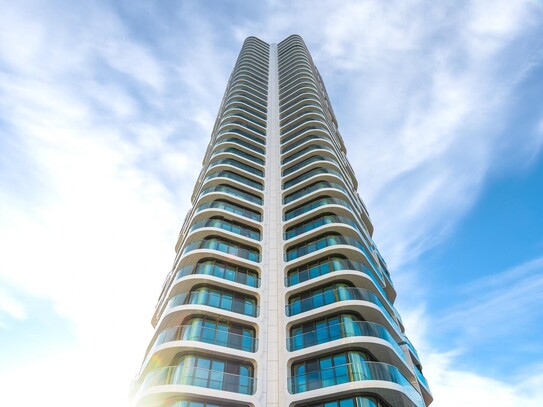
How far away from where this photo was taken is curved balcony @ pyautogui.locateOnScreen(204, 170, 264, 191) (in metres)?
30.7

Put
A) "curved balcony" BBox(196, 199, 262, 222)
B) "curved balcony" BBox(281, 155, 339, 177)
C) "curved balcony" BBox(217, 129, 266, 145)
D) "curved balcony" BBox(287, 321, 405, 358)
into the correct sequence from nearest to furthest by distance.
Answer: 1. "curved balcony" BBox(287, 321, 405, 358)
2. "curved balcony" BBox(196, 199, 262, 222)
3. "curved balcony" BBox(281, 155, 339, 177)
4. "curved balcony" BBox(217, 129, 266, 145)

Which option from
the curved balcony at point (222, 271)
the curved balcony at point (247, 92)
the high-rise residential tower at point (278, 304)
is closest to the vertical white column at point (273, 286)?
the high-rise residential tower at point (278, 304)

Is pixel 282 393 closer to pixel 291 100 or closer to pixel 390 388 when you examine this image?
pixel 390 388

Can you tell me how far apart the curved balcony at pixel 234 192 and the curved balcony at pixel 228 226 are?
283 cm

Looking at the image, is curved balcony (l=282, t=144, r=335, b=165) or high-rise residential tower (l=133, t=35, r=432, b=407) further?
curved balcony (l=282, t=144, r=335, b=165)

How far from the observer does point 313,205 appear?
27719mm

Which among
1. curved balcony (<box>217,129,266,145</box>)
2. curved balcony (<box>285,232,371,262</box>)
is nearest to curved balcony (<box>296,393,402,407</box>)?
curved balcony (<box>285,232,371,262</box>)

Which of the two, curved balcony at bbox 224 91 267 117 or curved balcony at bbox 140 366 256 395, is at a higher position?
curved balcony at bbox 224 91 267 117

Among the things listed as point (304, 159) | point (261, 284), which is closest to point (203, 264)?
point (261, 284)

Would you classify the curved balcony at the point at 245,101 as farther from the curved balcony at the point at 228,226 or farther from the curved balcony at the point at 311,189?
the curved balcony at the point at 228,226

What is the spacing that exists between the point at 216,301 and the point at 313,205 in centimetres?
1086

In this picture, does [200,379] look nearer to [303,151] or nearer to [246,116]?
[303,151]

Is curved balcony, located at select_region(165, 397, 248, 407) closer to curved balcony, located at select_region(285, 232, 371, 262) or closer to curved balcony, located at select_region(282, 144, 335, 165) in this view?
curved balcony, located at select_region(285, 232, 371, 262)

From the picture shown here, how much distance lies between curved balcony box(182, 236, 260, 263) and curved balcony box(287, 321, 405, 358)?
6.54 metres
